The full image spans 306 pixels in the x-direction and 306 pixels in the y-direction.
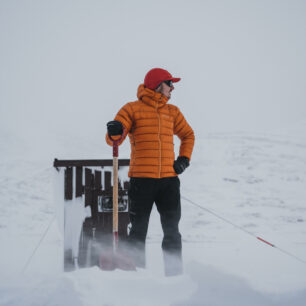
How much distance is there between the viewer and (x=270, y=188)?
7051 millimetres

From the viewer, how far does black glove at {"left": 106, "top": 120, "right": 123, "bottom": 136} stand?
6.91 ft

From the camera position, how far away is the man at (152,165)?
7.33ft

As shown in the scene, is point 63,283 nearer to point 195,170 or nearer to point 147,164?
point 147,164

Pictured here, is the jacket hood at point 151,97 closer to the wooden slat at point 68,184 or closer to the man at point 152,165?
the man at point 152,165

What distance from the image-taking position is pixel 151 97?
2.32 metres

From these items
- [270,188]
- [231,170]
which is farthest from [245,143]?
[270,188]

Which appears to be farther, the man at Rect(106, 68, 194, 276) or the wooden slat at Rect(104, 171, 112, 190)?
the wooden slat at Rect(104, 171, 112, 190)

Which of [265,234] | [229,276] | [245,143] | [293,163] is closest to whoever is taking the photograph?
[229,276]

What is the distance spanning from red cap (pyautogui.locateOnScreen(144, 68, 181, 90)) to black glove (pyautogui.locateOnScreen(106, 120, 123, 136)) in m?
0.48

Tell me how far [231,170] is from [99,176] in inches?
248

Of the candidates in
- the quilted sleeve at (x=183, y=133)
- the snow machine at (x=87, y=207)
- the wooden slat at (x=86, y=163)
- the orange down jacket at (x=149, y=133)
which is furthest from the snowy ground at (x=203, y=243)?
the quilted sleeve at (x=183, y=133)

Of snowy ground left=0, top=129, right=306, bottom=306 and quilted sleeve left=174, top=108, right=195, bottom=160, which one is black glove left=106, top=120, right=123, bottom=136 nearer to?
quilted sleeve left=174, top=108, right=195, bottom=160

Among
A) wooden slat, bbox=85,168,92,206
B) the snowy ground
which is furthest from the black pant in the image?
wooden slat, bbox=85,168,92,206

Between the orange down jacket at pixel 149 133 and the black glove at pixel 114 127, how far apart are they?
0.34 ft
